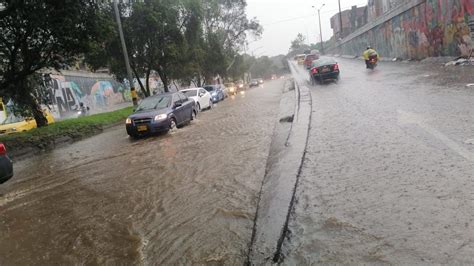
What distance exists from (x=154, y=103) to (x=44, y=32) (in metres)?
4.55

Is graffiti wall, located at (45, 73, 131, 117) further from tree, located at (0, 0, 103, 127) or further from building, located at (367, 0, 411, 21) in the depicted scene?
building, located at (367, 0, 411, 21)

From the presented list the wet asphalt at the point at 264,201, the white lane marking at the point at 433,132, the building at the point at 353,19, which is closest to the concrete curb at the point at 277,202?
the wet asphalt at the point at 264,201

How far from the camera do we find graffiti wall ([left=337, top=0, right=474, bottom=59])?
20641mm

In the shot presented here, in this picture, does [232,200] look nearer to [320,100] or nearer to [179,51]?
[320,100]

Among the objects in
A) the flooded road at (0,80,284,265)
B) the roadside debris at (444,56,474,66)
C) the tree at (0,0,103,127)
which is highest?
the tree at (0,0,103,127)

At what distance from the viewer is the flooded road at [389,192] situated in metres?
3.46

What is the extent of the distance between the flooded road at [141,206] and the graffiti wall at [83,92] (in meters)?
25.8

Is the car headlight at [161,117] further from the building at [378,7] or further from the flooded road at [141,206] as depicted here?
the building at [378,7]

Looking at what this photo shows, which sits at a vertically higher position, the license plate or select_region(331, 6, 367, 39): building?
select_region(331, 6, 367, 39): building

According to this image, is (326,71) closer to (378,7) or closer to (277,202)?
(277,202)

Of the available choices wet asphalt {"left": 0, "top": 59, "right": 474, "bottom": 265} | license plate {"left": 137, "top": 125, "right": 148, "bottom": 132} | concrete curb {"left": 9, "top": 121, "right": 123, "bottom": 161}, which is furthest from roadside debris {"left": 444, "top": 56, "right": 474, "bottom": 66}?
concrete curb {"left": 9, "top": 121, "right": 123, "bottom": 161}

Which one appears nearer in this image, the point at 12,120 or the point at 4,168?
the point at 4,168

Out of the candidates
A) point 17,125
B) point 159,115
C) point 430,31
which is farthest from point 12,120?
point 430,31

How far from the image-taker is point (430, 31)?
2562 centimetres
